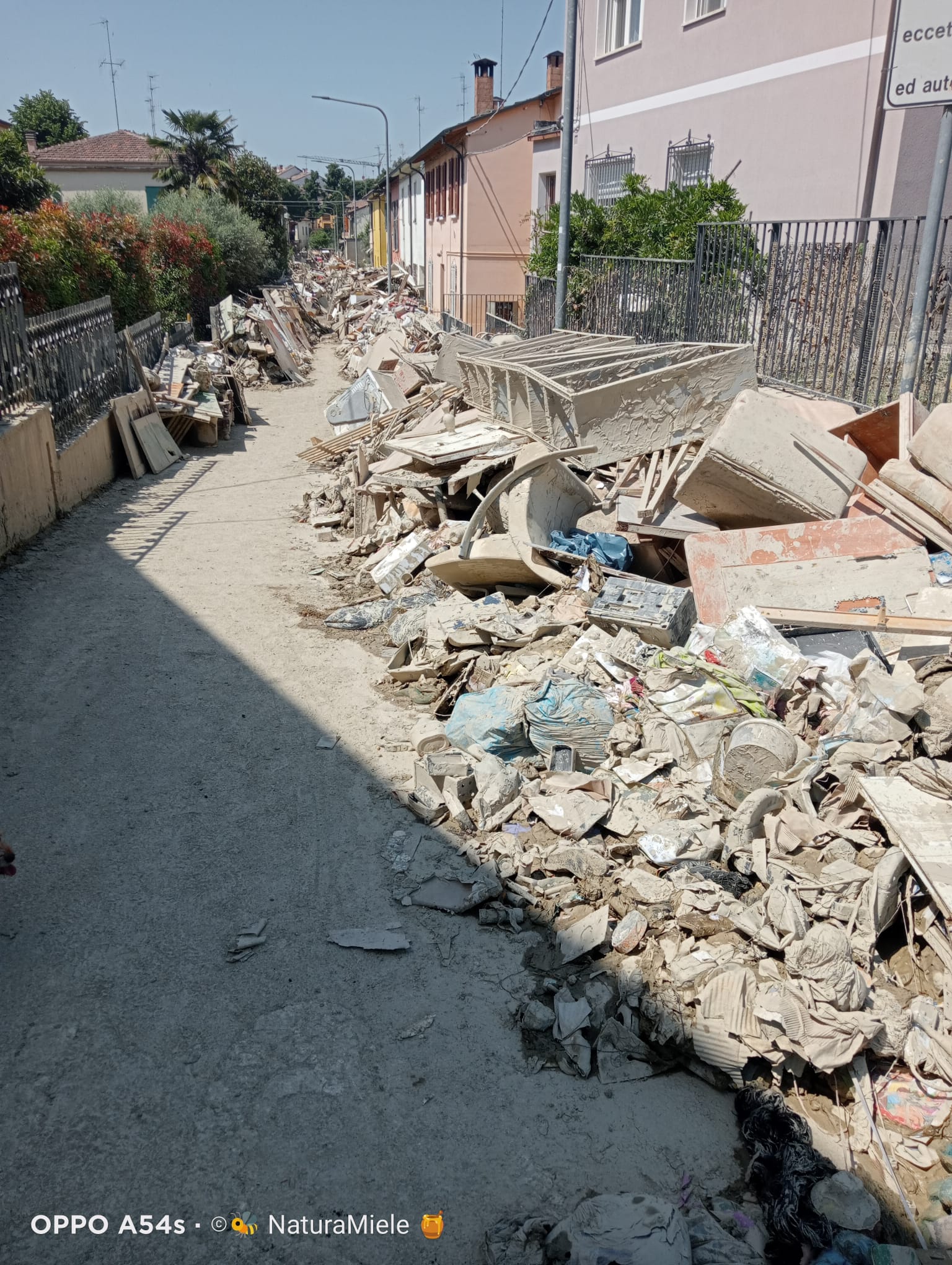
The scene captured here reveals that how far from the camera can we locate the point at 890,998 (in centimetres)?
334

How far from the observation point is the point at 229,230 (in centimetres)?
3142

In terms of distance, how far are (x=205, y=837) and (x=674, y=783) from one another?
248 cm

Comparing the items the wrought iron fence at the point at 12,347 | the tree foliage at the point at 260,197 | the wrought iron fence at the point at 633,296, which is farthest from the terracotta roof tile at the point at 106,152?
the wrought iron fence at the point at 12,347

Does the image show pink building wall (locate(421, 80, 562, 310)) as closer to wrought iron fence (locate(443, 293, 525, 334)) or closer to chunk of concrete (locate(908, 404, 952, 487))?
wrought iron fence (locate(443, 293, 525, 334))

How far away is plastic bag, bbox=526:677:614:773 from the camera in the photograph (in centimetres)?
501

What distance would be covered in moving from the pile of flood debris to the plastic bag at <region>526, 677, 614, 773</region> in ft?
0.06

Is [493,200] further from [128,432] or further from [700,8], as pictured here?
[128,432]

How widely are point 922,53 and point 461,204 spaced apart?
23534 mm

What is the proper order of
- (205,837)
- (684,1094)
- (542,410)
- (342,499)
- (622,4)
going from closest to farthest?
(684,1094)
(205,837)
(542,410)
(342,499)
(622,4)

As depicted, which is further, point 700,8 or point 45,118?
point 45,118

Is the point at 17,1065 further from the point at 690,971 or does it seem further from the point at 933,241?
the point at 933,241

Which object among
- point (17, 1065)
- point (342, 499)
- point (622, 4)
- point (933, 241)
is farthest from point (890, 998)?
point (622, 4)

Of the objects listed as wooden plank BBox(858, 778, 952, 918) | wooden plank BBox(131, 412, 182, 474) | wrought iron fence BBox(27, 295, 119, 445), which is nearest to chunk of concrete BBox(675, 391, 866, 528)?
wooden plank BBox(858, 778, 952, 918)

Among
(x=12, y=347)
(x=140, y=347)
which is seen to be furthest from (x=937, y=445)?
(x=140, y=347)
